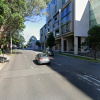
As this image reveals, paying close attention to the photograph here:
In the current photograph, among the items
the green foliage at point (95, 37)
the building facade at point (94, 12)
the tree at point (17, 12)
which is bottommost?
the green foliage at point (95, 37)

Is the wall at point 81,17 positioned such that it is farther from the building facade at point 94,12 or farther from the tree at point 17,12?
the tree at point 17,12

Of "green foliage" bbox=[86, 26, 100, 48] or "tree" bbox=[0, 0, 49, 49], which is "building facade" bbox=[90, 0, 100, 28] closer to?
"green foliage" bbox=[86, 26, 100, 48]

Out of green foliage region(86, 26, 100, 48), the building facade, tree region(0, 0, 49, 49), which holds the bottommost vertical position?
green foliage region(86, 26, 100, 48)

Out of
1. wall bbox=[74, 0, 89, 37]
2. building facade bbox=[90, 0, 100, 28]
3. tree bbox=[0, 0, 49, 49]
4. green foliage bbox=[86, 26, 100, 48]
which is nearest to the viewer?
tree bbox=[0, 0, 49, 49]

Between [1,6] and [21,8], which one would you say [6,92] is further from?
[21,8]

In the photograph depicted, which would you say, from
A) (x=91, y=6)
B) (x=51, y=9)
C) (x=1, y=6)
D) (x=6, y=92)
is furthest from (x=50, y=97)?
(x=51, y=9)

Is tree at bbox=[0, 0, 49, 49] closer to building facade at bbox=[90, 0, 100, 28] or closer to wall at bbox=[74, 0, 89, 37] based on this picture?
wall at bbox=[74, 0, 89, 37]

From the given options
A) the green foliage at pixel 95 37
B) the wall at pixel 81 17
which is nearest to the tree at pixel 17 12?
the green foliage at pixel 95 37

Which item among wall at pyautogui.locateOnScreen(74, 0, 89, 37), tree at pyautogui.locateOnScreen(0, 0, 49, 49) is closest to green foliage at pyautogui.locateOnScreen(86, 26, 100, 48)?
tree at pyautogui.locateOnScreen(0, 0, 49, 49)

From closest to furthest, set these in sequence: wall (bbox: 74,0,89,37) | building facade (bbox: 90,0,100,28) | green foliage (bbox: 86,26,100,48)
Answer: green foliage (bbox: 86,26,100,48) → building facade (bbox: 90,0,100,28) → wall (bbox: 74,0,89,37)

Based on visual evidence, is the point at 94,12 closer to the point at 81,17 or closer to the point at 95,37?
the point at 81,17

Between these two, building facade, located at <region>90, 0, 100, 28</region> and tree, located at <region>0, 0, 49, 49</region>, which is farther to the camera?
building facade, located at <region>90, 0, 100, 28</region>

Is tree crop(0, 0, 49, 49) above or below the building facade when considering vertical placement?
below

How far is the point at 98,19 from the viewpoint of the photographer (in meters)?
24.4
